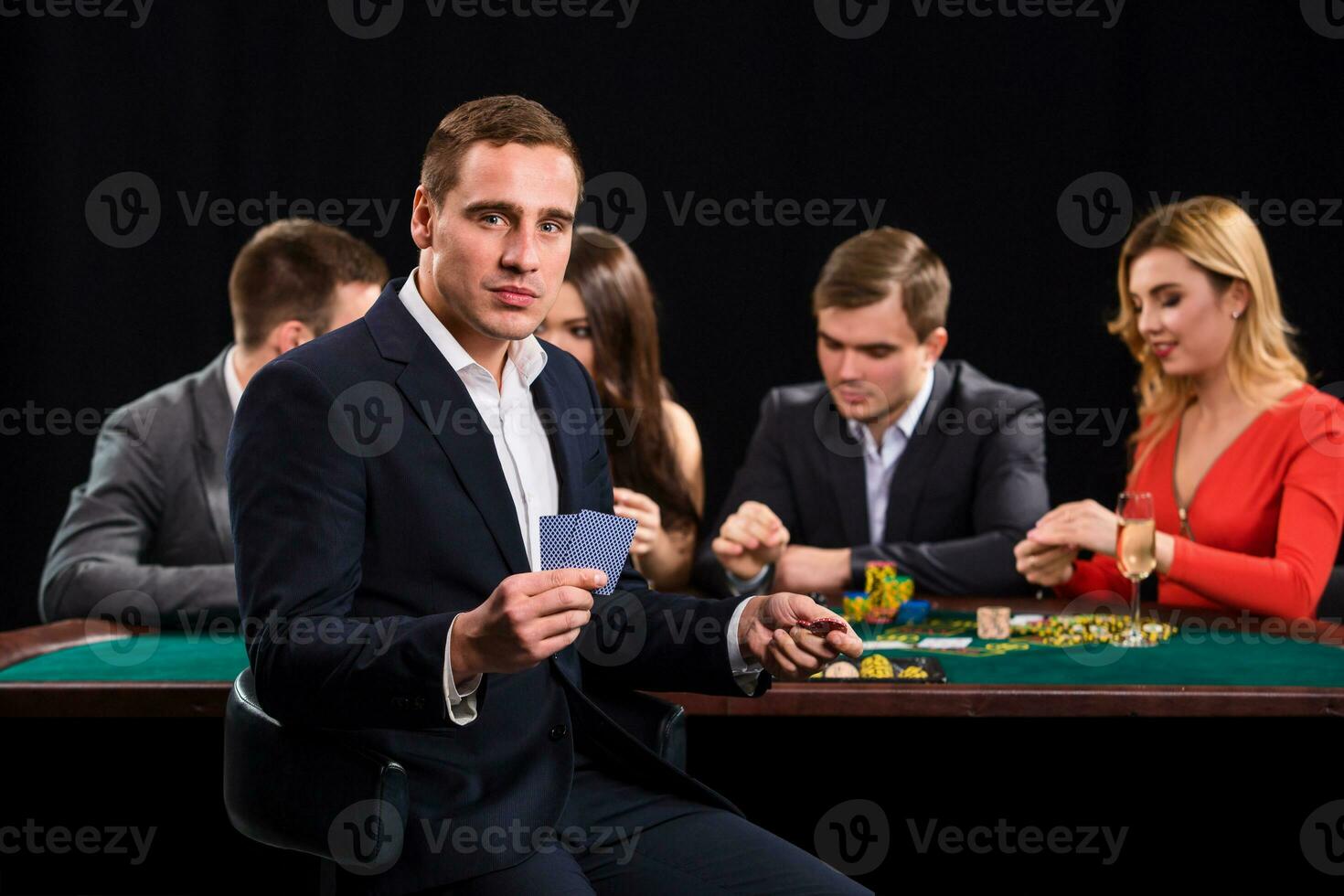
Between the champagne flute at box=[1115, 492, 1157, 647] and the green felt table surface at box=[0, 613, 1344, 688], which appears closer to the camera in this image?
the green felt table surface at box=[0, 613, 1344, 688]

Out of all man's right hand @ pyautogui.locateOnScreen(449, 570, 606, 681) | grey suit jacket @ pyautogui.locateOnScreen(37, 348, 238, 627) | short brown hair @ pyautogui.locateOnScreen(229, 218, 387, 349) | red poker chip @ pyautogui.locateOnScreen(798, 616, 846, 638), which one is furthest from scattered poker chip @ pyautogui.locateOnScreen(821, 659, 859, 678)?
short brown hair @ pyautogui.locateOnScreen(229, 218, 387, 349)

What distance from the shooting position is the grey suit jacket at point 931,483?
13.0ft

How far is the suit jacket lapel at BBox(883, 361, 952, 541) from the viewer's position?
4.25 m

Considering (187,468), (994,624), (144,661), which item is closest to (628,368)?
(187,468)

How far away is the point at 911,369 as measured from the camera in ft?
13.8

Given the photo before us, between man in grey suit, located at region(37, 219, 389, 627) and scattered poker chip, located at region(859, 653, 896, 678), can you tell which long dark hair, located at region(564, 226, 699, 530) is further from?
scattered poker chip, located at region(859, 653, 896, 678)

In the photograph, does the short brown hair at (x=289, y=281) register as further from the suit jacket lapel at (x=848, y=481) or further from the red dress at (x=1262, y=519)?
the red dress at (x=1262, y=519)

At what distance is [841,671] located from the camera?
282 cm

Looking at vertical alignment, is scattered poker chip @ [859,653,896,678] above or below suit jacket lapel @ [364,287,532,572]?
below

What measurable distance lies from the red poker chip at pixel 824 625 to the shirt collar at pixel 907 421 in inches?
86.7

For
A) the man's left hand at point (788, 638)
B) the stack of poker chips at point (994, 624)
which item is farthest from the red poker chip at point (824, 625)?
the stack of poker chips at point (994, 624)

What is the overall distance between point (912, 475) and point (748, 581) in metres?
0.81

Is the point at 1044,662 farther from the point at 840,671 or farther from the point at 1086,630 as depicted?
the point at 840,671

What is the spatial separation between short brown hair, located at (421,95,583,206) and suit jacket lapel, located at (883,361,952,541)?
2.28 m
